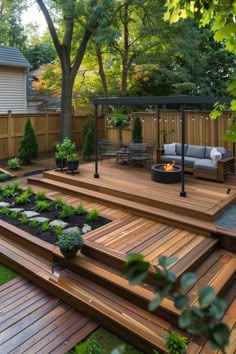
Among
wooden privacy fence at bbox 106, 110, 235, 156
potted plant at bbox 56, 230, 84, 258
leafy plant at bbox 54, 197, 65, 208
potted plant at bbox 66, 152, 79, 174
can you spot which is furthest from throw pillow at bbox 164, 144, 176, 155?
potted plant at bbox 56, 230, 84, 258

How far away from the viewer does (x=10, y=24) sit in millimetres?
25672

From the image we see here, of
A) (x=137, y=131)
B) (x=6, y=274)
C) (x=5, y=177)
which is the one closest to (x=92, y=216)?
(x=6, y=274)

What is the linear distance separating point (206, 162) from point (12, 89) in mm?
11299

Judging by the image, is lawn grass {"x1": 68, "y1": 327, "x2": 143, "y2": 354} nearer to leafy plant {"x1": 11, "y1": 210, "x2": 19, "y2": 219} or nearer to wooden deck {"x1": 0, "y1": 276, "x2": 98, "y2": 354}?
wooden deck {"x1": 0, "y1": 276, "x2": 98, "y2": 354}

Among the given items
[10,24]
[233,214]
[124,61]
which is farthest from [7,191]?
[10,24]

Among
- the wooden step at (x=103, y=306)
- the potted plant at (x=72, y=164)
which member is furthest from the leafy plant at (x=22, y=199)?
the wooden step at (x=103, y=306)

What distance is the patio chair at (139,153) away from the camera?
8.15m

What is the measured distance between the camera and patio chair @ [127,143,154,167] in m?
8.15

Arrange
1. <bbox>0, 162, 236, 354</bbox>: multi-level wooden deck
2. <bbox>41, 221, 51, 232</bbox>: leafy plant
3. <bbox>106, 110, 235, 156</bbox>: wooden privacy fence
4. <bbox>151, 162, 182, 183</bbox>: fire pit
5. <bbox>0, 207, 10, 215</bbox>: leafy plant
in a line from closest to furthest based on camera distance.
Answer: <bbox>0, 162, 236, 354</bbox>: multi-level wooden deck
<bbox>41, 221, 51, 232</bbox>: leafy plant
<bbox>0, 207, 10, 215</bbox>: leafy plant
<bbox>151, 162, 182, 183</bbox>: fire pit
<bbox>106, 110, 235, 156</bbox>: wooden privacy fence

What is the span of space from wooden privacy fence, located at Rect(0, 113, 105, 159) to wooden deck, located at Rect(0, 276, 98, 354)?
7.50 meters

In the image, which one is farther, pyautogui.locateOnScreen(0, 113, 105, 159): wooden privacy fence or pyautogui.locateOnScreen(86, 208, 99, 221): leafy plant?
pyautogui.locateOnScreen(0, 113, 105, 159): wooden privacy fence

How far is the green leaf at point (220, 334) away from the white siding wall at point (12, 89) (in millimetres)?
15340

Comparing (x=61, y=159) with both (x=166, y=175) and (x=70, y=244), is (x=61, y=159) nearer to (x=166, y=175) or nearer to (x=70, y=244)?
(x=166, y=175)

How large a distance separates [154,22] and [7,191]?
8.79m
